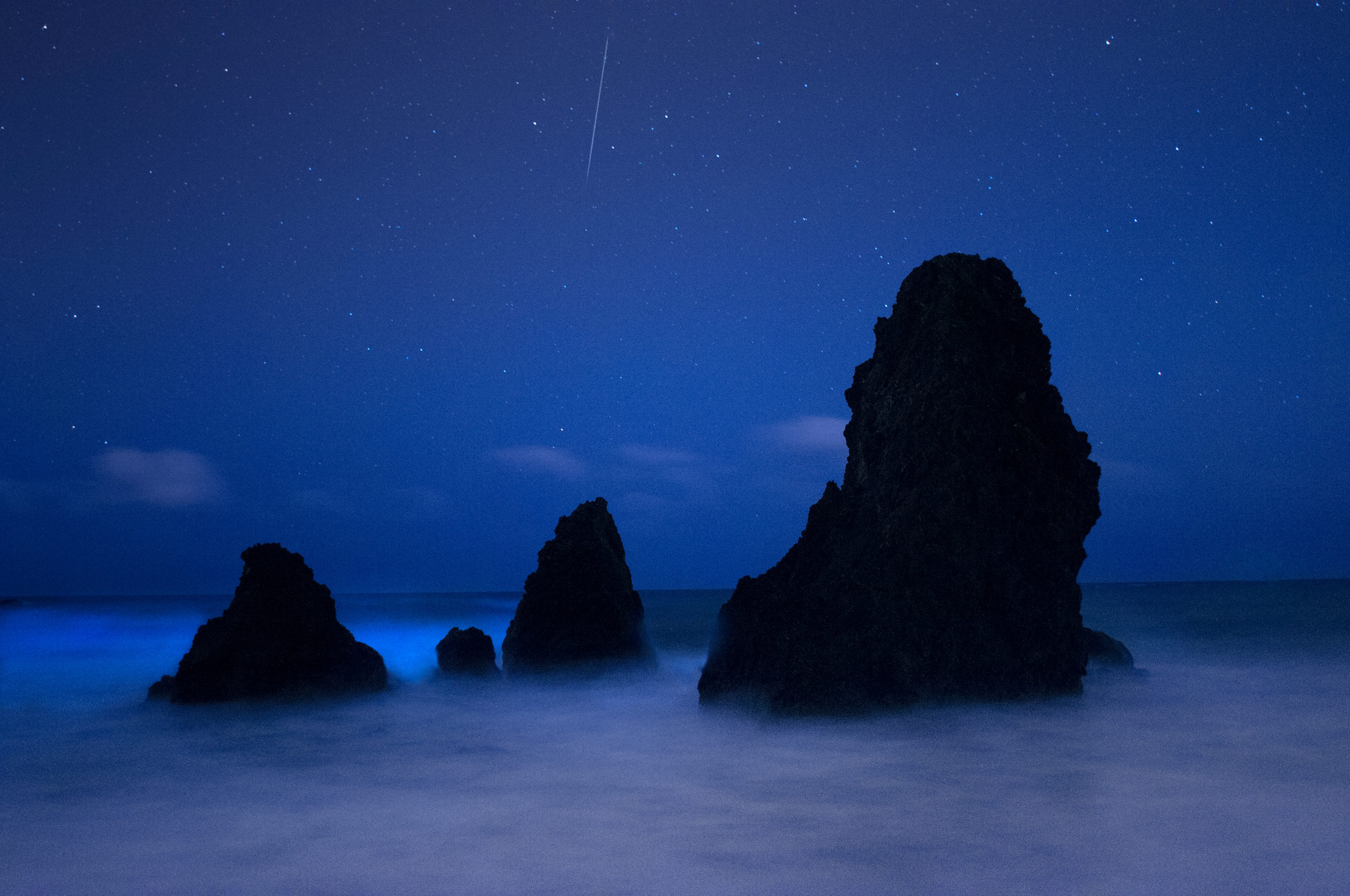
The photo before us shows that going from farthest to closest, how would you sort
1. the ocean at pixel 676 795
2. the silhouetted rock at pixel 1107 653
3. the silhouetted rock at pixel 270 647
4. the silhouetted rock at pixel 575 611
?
1. the silhouetted rock at pixel 575 611
2. the silhouetted rock at pixel 1107 653
3. the silhouetted rock at pixel 270 647
4. the ocean at pixel 676 795

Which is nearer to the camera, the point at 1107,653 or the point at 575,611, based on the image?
the point at 1107,653

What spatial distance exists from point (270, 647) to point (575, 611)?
6103mm

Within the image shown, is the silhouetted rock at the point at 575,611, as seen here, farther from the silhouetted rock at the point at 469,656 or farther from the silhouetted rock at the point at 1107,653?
the silhouetted rock at the point at 1107,653

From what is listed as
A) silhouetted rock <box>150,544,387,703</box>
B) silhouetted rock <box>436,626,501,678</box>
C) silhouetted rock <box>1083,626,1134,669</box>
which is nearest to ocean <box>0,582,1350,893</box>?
silhouetted rock <box>150,544,387,703</box>

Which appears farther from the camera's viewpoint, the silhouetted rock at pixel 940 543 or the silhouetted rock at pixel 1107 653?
the silhouetted rock at pixel 1107 653

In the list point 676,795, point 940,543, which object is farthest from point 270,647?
point 940,543

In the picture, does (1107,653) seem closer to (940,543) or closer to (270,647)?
(940,543)

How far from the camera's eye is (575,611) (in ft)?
59.4

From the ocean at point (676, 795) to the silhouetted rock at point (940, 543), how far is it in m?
0.59

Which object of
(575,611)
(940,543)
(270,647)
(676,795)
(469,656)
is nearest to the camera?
(676,795)

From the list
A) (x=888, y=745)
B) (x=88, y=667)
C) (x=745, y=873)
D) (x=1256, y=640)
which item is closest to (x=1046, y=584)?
(x=888, y=745)

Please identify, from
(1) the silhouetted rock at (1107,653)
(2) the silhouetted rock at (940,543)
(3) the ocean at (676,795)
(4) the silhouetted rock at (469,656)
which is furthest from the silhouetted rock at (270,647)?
(1) the silhouetted rock at (1107,653)

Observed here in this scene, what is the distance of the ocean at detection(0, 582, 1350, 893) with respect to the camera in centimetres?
560

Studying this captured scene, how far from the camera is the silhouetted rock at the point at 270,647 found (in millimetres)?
14016
